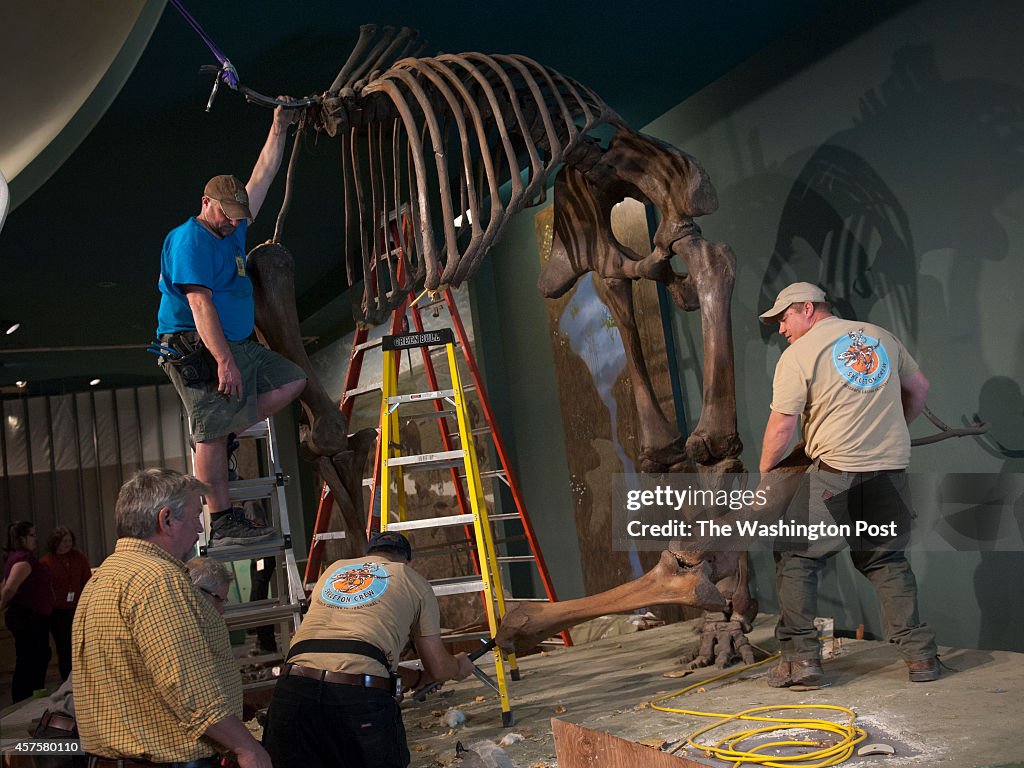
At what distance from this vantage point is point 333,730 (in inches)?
113

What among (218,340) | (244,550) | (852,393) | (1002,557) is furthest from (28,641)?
(1002,557)

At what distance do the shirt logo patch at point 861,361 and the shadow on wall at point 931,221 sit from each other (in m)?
0.74

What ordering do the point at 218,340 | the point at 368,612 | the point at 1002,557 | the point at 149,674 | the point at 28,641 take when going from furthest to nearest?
the point at 28,641, the point at 1002,557, the point at 218,340, the point at 368,612, the point at 149,674

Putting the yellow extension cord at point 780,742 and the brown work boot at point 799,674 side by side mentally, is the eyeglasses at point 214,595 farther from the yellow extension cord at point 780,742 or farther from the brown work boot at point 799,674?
the brown work boot at point 799,674

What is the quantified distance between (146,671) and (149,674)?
15mm

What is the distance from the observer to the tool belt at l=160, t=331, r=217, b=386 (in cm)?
363

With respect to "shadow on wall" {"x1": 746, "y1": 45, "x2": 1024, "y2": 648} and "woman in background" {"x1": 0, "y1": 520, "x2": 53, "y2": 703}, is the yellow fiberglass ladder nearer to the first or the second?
"shadow on wall" {"x1": 746, "y1": 45, "x2": 1024, "y2": 648}

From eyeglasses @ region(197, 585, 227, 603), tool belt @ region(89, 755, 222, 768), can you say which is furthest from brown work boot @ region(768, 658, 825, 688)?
tool belt @ region(89, 755, 222, 768)

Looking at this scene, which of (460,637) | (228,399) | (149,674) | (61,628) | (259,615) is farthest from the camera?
(61,628)

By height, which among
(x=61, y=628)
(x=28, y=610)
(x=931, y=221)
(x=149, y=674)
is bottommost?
(x=61, y=628)

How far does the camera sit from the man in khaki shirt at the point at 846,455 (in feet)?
12.1

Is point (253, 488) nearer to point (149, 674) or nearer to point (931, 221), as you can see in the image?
point (149, 674)

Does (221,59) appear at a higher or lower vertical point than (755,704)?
higher
